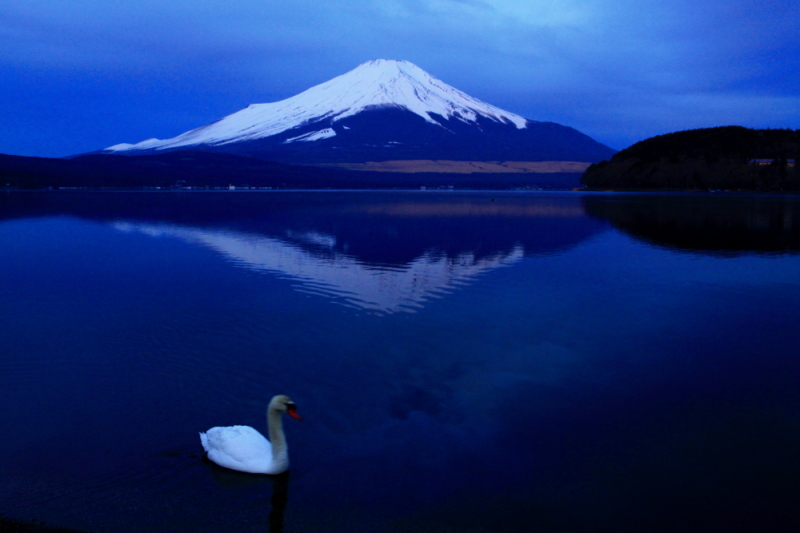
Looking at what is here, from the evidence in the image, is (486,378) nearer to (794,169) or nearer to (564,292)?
(564,292)

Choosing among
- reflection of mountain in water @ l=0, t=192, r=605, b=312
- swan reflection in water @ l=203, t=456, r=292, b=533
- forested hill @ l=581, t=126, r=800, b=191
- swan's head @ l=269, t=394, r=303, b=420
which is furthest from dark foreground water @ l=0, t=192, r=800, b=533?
forested hill @ l=581, t=126, r=800, b=191

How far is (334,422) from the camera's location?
274 inches

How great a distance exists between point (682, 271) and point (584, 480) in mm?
14371

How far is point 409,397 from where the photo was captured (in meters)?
7.75

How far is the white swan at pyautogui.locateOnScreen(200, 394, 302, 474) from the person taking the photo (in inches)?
229

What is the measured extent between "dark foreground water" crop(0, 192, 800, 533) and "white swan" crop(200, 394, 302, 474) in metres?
0.14

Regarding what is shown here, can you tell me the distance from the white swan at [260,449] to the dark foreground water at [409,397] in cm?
14

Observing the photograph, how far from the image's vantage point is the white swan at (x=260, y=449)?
5816mm

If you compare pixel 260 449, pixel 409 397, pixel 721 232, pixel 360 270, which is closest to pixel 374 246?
pixel 360 270

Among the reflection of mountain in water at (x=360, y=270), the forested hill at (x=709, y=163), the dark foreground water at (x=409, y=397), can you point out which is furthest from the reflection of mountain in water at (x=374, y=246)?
the forested hill at (x=709, y=163)

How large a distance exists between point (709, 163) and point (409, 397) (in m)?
146

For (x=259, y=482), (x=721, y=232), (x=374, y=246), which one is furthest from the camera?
(x=721, y=232)

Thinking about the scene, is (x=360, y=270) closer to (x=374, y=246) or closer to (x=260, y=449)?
(x=374, y=246)

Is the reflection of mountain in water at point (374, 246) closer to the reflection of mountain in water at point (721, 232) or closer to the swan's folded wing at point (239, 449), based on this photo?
the reflection of mountain in water at point (721, 232)
